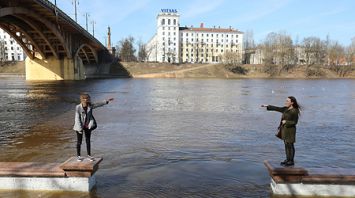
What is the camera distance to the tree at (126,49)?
136500 mm

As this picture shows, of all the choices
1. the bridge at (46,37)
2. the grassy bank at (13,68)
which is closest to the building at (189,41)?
the grassy bank at (13,68)

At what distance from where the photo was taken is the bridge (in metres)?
44.5

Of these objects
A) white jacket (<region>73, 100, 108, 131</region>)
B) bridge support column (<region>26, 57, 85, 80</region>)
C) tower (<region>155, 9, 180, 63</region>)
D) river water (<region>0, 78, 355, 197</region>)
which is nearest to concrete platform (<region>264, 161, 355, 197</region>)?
river water (<region>0, 78, 355, 197</region>)

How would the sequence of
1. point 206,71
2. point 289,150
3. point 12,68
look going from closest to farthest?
point 289,150
point 206,71
point 12,68

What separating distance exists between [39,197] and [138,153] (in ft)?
14.9

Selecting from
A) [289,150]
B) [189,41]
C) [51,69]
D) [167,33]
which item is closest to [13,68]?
[51,69]

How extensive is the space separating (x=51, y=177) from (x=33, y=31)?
2199 inches

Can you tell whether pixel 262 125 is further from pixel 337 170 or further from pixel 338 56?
pixel 338 56

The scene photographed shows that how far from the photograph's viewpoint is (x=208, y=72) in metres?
108

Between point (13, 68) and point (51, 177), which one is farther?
point (13, 68)

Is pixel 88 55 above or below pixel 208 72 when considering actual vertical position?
above

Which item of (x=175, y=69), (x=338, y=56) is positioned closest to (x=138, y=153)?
(x=175, y=69)

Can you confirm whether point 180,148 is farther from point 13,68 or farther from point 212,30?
point 212,30

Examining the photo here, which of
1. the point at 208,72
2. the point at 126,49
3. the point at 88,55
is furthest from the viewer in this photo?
the point at 126,49
